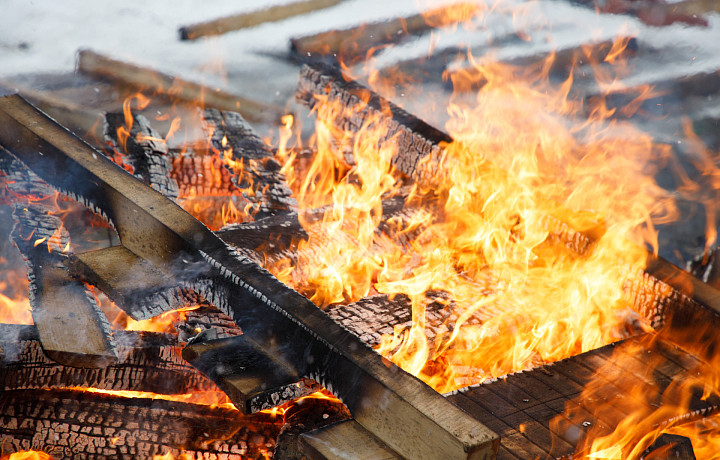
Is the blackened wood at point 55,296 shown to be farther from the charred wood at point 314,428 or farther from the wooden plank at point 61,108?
the wooden plank at point 61,108

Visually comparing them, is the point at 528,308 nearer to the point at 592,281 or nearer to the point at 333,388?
the point at 592,281

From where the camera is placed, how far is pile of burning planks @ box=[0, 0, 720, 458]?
170 centimetres

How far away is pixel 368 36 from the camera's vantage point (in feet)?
17.5

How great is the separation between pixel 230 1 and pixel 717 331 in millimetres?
4260

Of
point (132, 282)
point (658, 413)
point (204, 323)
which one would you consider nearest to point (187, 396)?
point (204, 323)

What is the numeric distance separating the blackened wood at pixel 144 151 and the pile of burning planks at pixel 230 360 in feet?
1.04

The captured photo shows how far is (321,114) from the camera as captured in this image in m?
3.96

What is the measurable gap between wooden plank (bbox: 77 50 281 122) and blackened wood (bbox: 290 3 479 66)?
0.51 meters

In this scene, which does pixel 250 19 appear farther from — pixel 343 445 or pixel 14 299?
pixel 343 445

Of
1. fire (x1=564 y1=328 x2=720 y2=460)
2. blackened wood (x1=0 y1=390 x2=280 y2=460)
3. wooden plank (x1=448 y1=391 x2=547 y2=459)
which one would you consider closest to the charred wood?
blackened wood (x1=0 y1=390 x2=280 y2=460)

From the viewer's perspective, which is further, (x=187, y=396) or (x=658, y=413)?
(x=187, y=396)

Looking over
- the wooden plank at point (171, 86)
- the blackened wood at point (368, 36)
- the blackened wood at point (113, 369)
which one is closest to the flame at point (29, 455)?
the blackened wood at point (113, 369)

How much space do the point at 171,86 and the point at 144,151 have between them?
1728mm

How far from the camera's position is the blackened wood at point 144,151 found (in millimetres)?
2906
